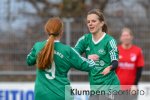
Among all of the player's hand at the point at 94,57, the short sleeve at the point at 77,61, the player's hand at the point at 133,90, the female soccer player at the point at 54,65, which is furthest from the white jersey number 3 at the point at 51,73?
the player's hand at the point at 133,90

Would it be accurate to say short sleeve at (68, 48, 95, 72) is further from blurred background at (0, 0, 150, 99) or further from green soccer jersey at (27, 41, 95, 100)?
blurred background at (0, 0, 150, 99)

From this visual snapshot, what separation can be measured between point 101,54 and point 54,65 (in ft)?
3.17

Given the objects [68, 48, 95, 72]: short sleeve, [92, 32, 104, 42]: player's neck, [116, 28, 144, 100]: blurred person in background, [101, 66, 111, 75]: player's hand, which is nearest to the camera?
[68, 48, 95, 72]: short sleeve

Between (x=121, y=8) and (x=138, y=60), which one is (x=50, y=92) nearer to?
(x=138, y=60)

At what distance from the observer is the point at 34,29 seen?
13.0 meters

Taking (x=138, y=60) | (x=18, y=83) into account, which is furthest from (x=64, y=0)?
(x=138, y=60)

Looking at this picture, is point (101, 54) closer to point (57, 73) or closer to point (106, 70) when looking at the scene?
point (106, 70)

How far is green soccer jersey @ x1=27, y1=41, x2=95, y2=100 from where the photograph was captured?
21.1ft

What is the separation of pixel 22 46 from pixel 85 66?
6.52m

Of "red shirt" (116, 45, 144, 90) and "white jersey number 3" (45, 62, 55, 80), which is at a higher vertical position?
"white jersey number 3" (45, 62, 55, 80)

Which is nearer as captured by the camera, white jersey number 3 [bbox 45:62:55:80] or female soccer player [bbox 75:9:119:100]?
white jersey number 3 [bbox 45:62:55:80]

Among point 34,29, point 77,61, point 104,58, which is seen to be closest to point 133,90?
point 104,58

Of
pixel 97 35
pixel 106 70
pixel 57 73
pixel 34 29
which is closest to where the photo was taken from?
pixel 57 73

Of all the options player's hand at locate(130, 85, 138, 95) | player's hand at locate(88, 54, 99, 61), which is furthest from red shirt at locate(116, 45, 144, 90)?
player's hand at locate(88, 54, 99, 61)
